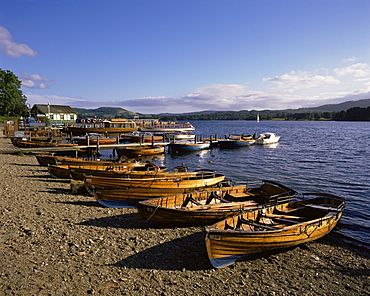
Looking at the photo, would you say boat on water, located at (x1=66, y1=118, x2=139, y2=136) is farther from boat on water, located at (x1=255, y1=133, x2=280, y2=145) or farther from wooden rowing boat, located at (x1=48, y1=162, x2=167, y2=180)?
wooden rowing boat, located at (x1=48, y1=162, x2=167, y2=180)

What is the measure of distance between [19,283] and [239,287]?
6.31 meters

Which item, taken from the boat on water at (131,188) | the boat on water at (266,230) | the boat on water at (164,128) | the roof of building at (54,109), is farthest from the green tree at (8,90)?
the boat on water at (266,230)

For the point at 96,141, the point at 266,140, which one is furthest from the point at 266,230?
the point at 266,140

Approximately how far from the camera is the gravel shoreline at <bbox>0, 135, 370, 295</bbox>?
7.42 metres

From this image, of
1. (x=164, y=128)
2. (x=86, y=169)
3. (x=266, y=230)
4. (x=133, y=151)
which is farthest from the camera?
(x=164, y=128)

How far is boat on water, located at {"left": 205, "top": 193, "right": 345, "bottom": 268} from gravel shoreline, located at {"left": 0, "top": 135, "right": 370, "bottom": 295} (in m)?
0.59

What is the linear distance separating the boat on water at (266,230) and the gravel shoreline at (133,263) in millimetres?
588

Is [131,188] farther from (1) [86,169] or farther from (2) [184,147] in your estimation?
(2) [184,147]

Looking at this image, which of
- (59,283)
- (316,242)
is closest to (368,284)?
(316,242)

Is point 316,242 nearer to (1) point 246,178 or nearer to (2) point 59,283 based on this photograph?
(2) point 59,283

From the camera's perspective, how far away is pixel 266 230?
1005 cm

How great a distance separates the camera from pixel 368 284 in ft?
29.3

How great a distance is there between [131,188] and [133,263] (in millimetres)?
6078

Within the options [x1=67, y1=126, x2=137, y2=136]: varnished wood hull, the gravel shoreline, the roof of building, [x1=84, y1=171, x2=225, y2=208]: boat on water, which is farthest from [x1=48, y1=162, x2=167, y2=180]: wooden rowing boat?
the roof of building
